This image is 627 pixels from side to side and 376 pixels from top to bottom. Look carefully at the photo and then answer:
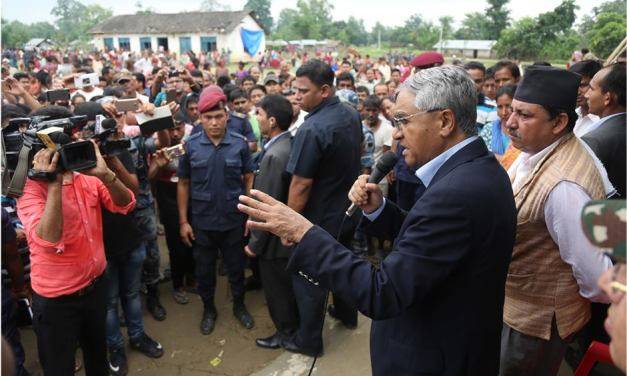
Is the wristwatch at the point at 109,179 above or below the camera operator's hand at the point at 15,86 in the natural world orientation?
below

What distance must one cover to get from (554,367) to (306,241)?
1.67m

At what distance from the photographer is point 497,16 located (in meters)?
54.5

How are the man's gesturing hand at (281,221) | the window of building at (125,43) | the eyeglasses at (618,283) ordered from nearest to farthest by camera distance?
the eyeglasses at (618,283), the man's gesturing hand at (281,221), the window of building at (125,43)

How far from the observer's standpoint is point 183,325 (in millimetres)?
4312

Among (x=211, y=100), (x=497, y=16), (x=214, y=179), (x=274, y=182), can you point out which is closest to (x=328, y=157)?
(x=274, y=182)

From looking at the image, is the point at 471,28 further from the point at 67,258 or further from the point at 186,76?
the point at 67,258

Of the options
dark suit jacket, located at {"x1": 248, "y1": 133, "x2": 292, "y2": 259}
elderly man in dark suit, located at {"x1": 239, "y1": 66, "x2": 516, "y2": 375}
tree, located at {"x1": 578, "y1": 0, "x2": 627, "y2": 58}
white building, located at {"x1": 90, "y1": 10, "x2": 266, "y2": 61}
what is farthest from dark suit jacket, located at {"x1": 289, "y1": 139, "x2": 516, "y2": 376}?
white building, located at {"x1": 90, "y1": 10, "x2": 266, "y2": 61}

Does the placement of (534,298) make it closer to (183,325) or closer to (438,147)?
(438,147)

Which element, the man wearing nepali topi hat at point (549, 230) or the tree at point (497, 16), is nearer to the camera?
the man wearing nepali topi hat at point (549, 230)

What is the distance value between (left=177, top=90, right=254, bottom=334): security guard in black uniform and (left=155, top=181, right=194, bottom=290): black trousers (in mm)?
411

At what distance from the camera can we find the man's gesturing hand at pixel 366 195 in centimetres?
220

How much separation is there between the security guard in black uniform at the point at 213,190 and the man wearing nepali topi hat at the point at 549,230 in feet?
8.05

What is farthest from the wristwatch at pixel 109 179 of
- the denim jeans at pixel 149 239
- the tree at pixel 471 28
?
the tree at pixel 471 28

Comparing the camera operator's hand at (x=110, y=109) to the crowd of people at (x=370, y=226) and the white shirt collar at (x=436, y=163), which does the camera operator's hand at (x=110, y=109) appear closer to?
the crowd of people at (x=370, y=226)
